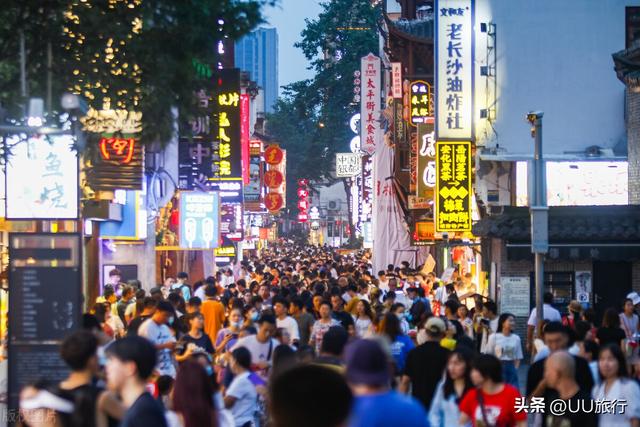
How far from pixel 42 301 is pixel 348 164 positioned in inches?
2509

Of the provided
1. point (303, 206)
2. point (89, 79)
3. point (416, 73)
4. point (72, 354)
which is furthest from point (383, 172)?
point (303, 206)

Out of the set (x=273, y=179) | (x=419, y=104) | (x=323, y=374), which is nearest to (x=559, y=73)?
(x=419, y=104)

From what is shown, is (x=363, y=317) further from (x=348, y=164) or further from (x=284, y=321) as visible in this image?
(x=348, y=164)

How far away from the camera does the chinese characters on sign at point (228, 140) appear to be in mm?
34188

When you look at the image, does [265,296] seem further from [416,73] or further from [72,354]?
[416,73]

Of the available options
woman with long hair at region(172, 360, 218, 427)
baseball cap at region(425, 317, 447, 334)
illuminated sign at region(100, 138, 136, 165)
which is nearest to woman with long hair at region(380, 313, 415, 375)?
baseball cap at region(425, 317, 447, 334)

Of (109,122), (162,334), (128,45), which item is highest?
(128,45)

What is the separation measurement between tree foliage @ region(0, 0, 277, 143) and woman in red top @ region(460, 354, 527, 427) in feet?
16.7

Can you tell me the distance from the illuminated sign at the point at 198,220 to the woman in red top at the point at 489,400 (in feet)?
63.8

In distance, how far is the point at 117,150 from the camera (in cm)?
2211

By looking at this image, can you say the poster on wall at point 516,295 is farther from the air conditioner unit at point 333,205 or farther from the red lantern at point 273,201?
the air conditioner unit at point 333,205

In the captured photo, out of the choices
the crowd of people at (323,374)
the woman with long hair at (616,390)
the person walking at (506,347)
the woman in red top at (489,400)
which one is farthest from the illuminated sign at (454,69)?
the woman in red top at (489,400)

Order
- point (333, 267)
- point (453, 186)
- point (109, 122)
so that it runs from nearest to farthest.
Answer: point (109, 122) < point (453, 186) < point (333, 267)

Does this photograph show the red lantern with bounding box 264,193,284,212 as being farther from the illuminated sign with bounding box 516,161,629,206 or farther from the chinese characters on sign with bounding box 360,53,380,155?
the illuminated sign with bounding box 516,161,629,206
